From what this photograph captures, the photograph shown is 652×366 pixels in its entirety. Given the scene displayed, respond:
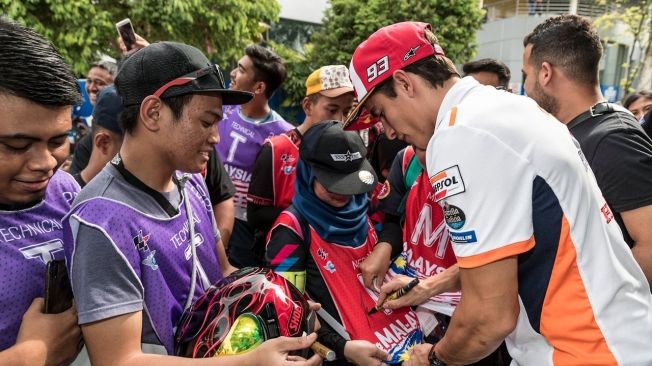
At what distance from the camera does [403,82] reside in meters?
1.99

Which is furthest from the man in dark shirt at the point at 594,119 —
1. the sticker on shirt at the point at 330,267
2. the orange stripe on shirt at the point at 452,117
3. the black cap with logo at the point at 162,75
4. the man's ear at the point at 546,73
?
the black cap with logo at the point at 162,75

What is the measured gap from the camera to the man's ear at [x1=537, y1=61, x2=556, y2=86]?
3023 mm

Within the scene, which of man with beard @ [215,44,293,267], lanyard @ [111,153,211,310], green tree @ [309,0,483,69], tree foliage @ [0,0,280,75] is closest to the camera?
lanyard @ [111,153,211,310]

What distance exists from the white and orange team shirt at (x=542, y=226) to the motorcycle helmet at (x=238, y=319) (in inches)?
25.9

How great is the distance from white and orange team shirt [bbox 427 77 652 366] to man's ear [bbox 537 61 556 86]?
1510mm

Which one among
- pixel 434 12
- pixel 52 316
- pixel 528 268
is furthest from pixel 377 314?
pixel 434 12

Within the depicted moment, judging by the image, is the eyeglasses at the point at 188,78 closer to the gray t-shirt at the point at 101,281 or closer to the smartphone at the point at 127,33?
the gray t-shirt at the point at 101,281

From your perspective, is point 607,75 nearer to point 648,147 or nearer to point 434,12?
point 434,12

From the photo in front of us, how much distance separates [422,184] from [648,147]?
46.0 inches

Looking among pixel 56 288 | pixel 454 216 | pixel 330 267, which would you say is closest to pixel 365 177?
pixel 330 267

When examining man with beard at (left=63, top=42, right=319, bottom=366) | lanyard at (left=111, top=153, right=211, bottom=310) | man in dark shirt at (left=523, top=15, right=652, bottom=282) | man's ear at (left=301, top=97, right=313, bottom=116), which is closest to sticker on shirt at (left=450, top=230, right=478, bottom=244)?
man with beard at (left=63, top=42, right=319, bottom=366)

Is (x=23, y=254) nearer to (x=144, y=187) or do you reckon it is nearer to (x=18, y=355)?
(x=18, y=355)

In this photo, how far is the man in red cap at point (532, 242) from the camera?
61.0 inches

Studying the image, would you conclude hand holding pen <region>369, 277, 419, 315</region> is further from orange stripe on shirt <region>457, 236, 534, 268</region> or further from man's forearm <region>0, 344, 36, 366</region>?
man's forearm <region>0, 344, 36, 366</region>
